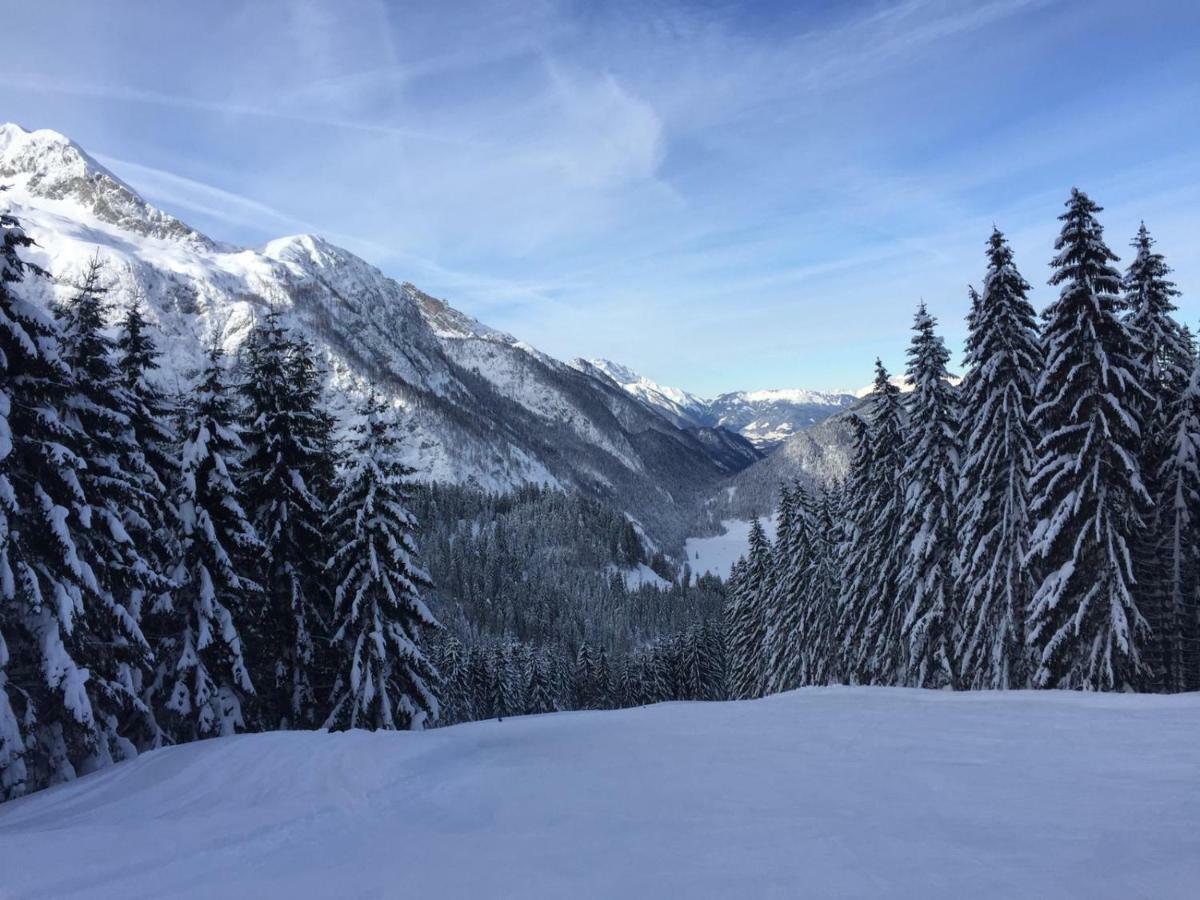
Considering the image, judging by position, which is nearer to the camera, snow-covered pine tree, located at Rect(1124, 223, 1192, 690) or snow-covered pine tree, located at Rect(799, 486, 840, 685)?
snow-covered pine tree, located at Rect(1124, 223, 1192, 690)

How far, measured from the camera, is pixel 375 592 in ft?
63.6

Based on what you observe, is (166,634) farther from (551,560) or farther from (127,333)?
(551,560)

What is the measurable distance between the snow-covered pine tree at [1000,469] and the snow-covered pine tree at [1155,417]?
117 inches

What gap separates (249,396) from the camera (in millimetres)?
19484

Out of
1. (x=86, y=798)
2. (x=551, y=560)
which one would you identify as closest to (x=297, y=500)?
(x=86, y=798)

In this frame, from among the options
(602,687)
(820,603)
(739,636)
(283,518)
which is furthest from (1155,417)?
(602,687)

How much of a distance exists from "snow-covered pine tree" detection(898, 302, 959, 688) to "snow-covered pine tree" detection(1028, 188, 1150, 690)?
221 inches

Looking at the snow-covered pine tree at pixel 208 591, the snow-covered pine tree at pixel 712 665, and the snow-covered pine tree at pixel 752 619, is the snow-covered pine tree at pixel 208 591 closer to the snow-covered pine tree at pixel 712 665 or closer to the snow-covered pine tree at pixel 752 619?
the snow-covered pine tree at pixel 752 619

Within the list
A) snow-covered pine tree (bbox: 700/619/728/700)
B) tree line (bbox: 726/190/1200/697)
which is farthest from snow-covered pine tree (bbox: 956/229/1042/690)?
snow-covered pine tree (bbox: 700/619/728/700)

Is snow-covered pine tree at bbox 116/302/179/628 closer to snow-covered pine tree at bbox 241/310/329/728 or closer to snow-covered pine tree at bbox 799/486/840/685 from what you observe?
snow-covered pine tree at bbox 241/310/329/728

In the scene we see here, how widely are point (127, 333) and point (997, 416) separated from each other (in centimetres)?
2644

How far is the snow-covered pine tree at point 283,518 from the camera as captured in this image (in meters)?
19.0

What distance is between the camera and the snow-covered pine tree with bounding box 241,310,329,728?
749 inches

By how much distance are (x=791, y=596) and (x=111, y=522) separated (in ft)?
119
